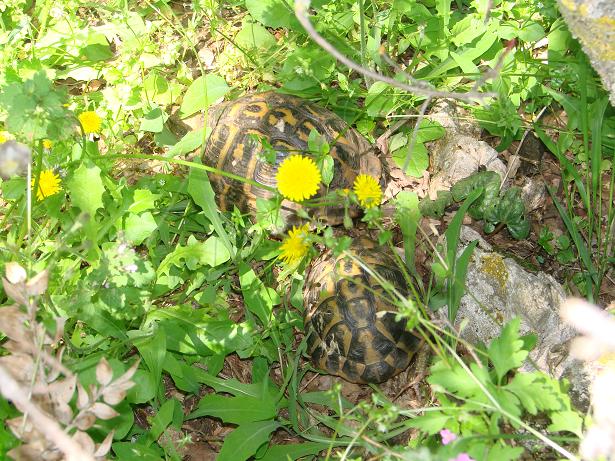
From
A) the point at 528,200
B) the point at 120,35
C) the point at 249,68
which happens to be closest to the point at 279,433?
the point at 528,200

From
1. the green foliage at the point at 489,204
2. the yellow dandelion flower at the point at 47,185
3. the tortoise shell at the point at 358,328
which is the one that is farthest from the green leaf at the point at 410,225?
the yellow dandelion flower at the point at 47,185

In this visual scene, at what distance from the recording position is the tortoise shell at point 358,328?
2979 mm

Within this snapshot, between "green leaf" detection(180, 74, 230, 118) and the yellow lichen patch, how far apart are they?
5.69 feet

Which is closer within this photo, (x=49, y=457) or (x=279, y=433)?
(x=49, y=457)

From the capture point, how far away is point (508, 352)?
2.04 metres

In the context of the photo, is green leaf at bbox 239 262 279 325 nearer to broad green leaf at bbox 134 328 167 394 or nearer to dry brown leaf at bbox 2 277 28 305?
broad green leaf at bbox 134 328 167 394

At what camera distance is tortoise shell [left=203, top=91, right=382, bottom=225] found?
3.50m

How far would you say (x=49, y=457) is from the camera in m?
1.79

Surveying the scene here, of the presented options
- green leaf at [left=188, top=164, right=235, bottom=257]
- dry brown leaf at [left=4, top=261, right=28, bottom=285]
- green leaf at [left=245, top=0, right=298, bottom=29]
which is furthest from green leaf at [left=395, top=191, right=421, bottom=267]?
dry brown leaf at [left=4, top=261, right=28, bottom=285]

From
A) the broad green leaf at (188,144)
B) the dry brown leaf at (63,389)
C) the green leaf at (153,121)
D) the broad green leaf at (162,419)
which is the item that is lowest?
the broad green leaf at (162,419)

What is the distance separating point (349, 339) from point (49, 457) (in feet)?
4.95

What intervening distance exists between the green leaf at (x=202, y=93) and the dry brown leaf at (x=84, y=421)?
2221 millimetres

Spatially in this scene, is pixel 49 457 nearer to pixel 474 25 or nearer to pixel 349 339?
pixel 349 339

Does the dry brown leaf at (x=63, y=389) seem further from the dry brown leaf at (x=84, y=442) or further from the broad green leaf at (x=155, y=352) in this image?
the broad green leaf at (x=155, y=352)
